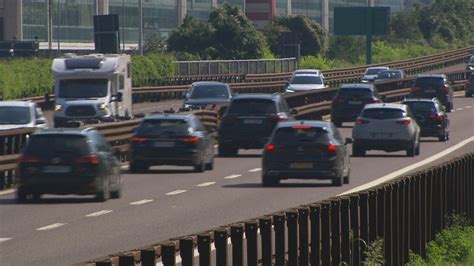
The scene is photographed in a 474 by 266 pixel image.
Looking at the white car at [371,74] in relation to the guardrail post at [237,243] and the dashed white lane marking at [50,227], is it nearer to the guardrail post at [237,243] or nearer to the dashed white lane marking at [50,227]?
the dashed white lane marking at [50,227]

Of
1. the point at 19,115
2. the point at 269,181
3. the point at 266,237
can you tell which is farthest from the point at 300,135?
the point at 266,237

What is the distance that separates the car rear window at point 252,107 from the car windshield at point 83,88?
28.8ft

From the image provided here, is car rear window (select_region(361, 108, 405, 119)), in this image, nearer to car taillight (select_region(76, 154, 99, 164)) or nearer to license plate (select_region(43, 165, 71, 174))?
car taillight (select_region(76, 154, 99, 164))

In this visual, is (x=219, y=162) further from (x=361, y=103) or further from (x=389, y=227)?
(x=389, y=227)

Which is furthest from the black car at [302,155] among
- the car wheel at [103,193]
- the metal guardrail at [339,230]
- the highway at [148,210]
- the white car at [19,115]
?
the white car at [19,115]

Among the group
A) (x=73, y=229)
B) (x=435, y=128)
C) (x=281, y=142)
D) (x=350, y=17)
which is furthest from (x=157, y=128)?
(x=350, y=17)

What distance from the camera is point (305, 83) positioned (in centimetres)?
7712

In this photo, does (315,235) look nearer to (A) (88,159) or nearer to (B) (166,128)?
(A) (88,159)

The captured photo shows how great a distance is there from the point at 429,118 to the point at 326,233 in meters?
37.8

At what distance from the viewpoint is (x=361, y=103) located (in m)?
58.1

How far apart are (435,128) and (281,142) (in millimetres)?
19774

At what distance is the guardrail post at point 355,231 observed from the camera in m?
15.3

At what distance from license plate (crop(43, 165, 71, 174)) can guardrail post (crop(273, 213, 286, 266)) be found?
15426mm

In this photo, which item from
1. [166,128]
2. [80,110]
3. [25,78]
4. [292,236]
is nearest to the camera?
[292,236]
